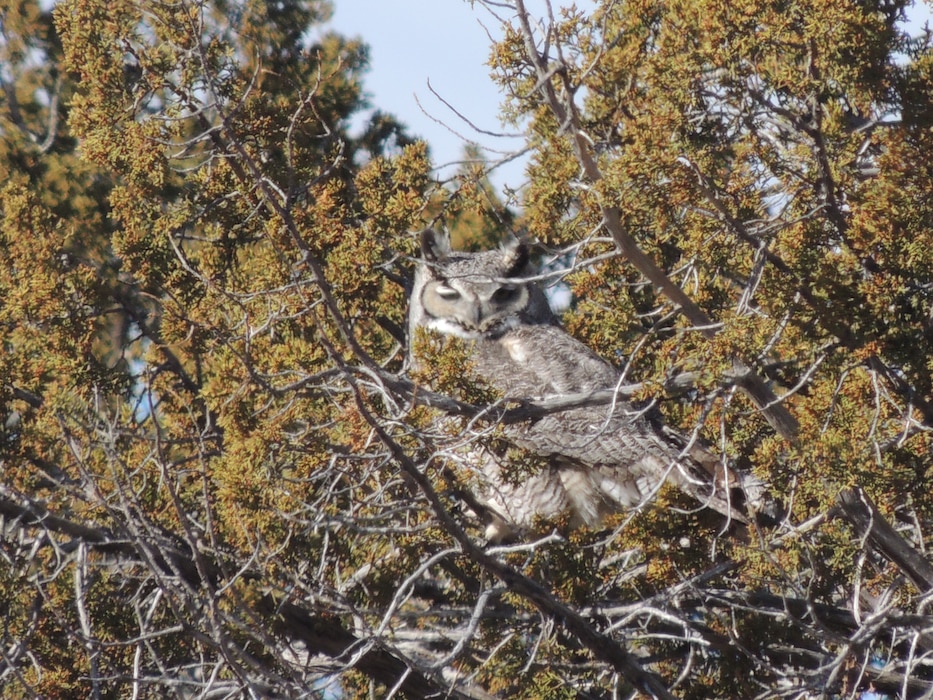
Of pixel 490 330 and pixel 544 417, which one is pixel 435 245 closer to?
pixel 490 330

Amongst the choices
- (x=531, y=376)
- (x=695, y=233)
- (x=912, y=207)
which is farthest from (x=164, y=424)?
(x=912, y=207)

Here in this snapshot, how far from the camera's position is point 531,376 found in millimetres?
5637

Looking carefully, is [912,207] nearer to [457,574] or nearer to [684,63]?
[684,63]

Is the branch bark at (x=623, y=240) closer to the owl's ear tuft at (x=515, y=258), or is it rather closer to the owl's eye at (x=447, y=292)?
the owl's ear tuft at (x=515, y=258)

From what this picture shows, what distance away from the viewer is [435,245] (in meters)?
6.11

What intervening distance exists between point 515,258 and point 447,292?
1.45 feet

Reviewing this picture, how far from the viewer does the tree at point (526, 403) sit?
3.54m

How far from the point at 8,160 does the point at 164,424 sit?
8.78ft

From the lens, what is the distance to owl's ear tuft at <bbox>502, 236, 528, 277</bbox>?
5941mm

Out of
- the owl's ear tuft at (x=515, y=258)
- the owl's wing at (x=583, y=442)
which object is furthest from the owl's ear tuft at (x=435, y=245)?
the owl's wing at (x=583, y=442)

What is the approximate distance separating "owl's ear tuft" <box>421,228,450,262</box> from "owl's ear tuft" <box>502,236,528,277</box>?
1.08ft

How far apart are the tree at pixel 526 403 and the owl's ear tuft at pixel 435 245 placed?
1026 mm

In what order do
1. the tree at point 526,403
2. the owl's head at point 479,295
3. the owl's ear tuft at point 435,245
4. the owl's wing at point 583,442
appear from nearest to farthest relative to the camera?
1. the tree at point 526,403
2. the owl's wing at point 583,442
3. the owl's ear tuft at point 435,245
4. the owl's head at point 479,295

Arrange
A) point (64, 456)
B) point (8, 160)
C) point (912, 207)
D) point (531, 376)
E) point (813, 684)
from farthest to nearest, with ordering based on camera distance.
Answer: point (8, 160)
point (531, 376)
point (64, 456)
point (912, 207)
point (813, 684)
